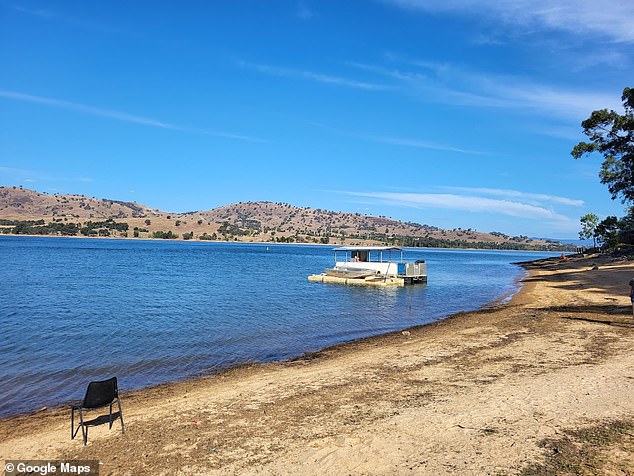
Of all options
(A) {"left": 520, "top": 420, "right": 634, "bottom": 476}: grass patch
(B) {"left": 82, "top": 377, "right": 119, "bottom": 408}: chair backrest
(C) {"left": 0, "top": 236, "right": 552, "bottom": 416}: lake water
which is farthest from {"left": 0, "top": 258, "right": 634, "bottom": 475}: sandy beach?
(C) {"left": 0, "top": 236, "right": 552, "bottom": 416}: lake water

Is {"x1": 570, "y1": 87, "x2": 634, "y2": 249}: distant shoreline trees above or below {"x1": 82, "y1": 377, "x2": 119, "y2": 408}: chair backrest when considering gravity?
above

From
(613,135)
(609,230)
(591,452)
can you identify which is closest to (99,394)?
(591,452)

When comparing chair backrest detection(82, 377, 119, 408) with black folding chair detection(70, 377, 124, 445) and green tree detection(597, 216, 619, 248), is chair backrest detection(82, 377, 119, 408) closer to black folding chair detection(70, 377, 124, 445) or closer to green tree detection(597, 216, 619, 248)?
black folding chair detection(70, 377, 124, 445)

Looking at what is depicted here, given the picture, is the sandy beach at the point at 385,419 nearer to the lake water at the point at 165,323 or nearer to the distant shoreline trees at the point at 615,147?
the lake water at the point at 165,323

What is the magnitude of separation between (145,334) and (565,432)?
50.8 feet

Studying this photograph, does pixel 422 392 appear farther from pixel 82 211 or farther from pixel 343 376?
pixel 82 211

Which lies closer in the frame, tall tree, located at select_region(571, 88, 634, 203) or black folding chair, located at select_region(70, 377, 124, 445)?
black folding chair, located at select_region(70, 377, 124, 445)

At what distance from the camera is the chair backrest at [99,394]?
309 inches

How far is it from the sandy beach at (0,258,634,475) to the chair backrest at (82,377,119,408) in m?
0.57

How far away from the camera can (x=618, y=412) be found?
308 inches

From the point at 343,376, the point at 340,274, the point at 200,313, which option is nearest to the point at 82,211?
the point at 340,274

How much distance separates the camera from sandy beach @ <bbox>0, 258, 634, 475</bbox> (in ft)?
21.2

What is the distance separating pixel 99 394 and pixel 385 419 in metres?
4.85

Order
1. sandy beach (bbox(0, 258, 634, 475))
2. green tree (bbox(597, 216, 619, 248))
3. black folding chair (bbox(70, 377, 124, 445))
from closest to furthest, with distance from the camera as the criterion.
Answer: sandy beach (bbox(0, 258, 634, 475))
black folding chair (bbox(70, 377, 124, 445))
green tree (bbox(597, 216, 619, 248))
